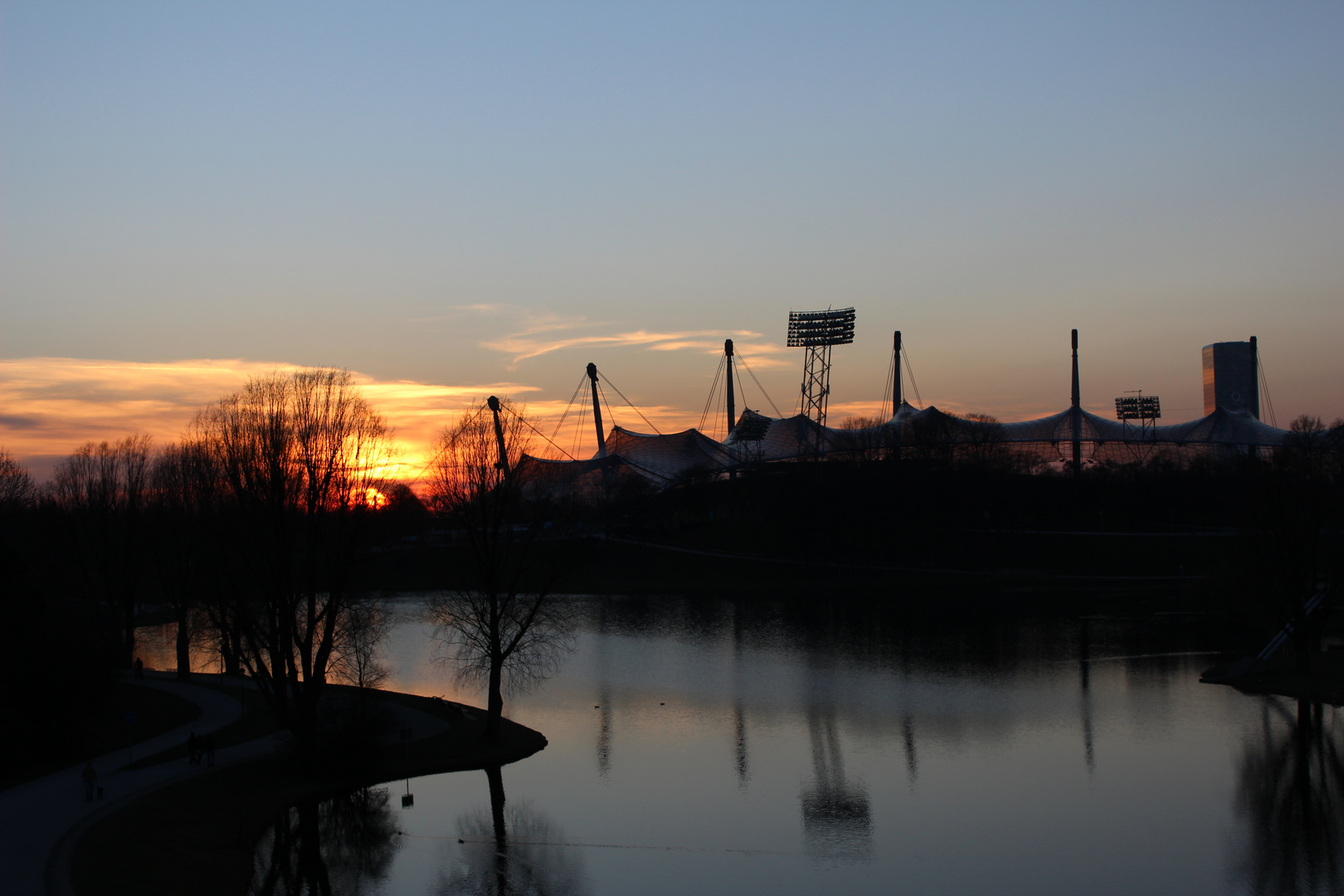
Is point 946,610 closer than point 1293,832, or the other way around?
point 1293,832

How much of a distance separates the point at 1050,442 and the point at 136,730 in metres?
89.0

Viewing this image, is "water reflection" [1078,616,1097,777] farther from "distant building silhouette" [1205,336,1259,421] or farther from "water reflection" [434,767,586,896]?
"distant building silhouette" [1205,336,1259,421]

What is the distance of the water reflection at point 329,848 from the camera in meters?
15.0

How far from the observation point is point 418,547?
212 feet

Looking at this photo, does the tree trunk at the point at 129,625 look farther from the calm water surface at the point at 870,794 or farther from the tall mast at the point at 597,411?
the tall mast at the point at 597,411

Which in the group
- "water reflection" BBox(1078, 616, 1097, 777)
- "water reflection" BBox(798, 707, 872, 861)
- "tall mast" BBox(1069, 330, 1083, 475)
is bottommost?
"water reflection" BBox(1078, 616, 1097, 777)

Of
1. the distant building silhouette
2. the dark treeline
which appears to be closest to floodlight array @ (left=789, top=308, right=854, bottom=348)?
the dark treeline

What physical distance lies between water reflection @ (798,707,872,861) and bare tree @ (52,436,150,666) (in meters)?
23.7

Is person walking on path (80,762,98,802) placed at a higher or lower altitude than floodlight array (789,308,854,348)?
lower

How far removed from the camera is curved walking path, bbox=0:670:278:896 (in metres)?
12.9

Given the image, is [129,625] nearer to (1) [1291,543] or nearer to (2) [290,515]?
(2) [290,515]

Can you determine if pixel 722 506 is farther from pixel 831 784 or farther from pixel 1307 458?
pixel 831 784

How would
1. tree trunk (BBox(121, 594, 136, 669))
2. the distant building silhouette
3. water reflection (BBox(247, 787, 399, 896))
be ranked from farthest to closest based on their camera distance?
the distant building silhouette
tree trunk (BBox(121, 594, 136, 669))
water reflection (BBox(247, 787, 399, 896))

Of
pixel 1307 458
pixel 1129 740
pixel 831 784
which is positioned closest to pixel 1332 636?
pixel 1307 458
